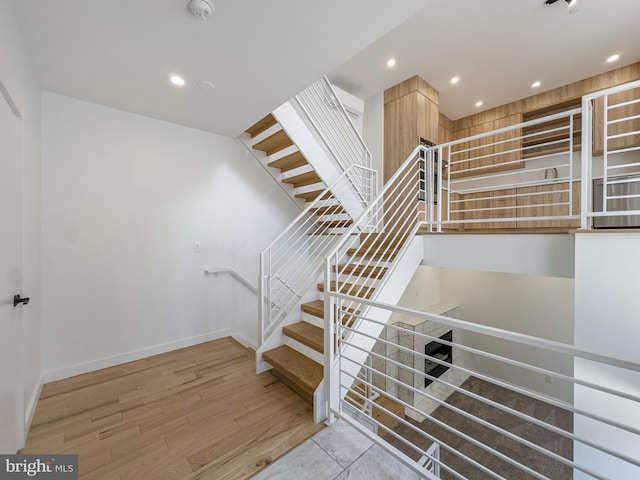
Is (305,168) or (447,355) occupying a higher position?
(305,168)

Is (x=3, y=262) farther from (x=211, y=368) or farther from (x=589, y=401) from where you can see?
(x=589, y=401)

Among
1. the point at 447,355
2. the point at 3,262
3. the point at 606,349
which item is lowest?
the point at 447,355

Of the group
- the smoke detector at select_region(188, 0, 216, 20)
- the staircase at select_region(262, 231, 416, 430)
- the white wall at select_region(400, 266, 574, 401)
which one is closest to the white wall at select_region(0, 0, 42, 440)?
the smoke detector at select_region(188, 0, 216, 20)

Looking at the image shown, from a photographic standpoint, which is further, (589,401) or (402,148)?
(402,148)

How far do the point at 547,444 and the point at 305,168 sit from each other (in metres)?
5.11

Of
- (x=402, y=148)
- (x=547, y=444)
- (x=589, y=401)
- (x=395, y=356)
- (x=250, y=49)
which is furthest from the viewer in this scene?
(x=395, y=356)

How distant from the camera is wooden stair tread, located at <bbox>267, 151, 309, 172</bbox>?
3.16 metres

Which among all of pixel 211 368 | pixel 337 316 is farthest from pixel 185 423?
pixel 337 316

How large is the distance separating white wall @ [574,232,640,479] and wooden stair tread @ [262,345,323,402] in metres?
1.71

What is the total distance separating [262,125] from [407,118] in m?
2.22

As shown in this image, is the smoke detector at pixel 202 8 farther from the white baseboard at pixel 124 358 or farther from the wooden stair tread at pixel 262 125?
the white baseboard at pixel 124 358

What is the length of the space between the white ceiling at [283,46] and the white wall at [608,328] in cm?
182

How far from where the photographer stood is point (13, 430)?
1495 mm

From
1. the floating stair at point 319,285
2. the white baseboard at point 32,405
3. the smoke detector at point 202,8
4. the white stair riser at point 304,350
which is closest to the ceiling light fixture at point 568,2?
the floating stair at point 319,285
